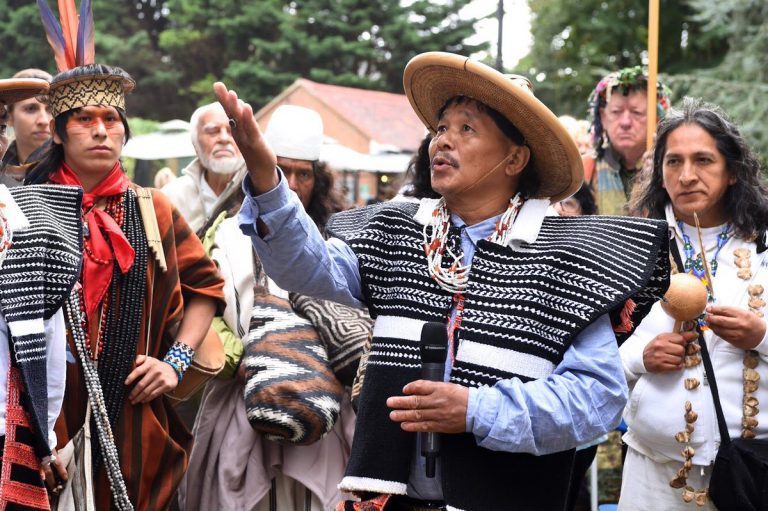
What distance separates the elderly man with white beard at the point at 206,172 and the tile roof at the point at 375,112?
2074 cm

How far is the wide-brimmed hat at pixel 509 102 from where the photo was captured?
2932mm

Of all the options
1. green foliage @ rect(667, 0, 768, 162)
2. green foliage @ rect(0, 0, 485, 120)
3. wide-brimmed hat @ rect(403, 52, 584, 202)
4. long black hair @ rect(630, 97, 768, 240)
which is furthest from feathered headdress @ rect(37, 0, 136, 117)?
green foliage @ rect(0, 0, 485, 120)

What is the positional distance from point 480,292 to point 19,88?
1.83 metres

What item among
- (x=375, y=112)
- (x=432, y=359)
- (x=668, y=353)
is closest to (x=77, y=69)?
(x=432, y=359)

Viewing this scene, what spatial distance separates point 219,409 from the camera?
4699mm

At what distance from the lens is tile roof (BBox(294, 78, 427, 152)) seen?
27641 millimetres

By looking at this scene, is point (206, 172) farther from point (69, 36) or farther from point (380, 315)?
point (380, 315)

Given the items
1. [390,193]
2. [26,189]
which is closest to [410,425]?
[26,189]

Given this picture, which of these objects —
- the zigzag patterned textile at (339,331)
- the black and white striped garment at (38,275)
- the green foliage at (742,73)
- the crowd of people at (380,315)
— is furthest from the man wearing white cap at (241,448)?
the green foliage at (742,73)

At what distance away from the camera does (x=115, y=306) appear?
3857 mm

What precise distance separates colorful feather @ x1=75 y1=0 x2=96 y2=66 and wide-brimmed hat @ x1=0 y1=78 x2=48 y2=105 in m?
0.45

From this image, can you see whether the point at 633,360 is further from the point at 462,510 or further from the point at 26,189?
the point at 26,189

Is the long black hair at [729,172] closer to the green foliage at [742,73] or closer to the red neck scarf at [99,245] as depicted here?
the red neck scarf at [99,245]

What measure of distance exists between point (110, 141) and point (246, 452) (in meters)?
1.52
